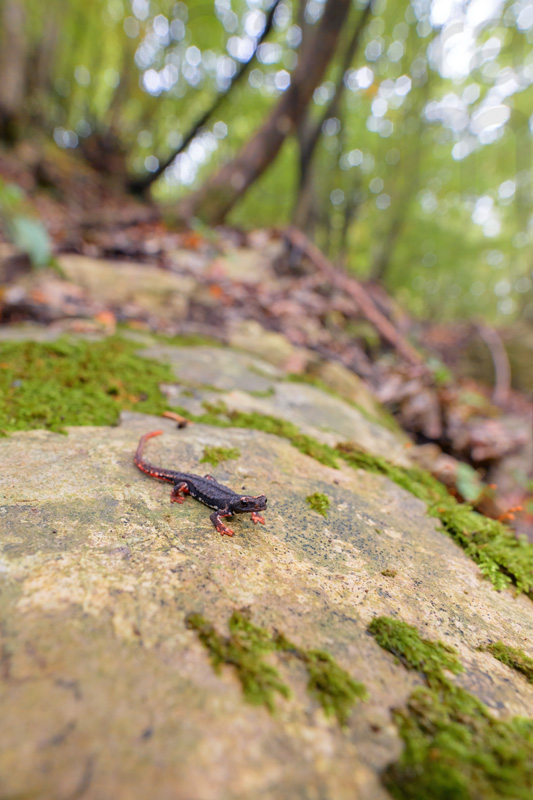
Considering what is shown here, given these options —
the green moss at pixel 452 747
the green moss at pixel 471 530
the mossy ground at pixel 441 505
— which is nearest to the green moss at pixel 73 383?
the mossy ground at pixel 441 505

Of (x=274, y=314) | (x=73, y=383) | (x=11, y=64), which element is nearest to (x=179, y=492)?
(x=73, y=383)

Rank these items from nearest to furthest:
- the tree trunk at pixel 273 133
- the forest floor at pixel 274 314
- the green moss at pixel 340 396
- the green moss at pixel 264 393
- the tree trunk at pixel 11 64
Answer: the green moss at pixel 264 393
the green moss at pixel 340 396
the forest floor at pixel 274 314
the tree trunk at pixel 273 133
the tree trunk at pixel 11 64

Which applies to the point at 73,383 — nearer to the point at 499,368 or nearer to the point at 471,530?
the point at 471,530

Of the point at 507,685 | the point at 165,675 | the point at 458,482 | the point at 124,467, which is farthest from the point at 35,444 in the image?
the point at 458,482

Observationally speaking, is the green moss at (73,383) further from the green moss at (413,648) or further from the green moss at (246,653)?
the green moss at (413,648)

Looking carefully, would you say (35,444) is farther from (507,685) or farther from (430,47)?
(430,47)
